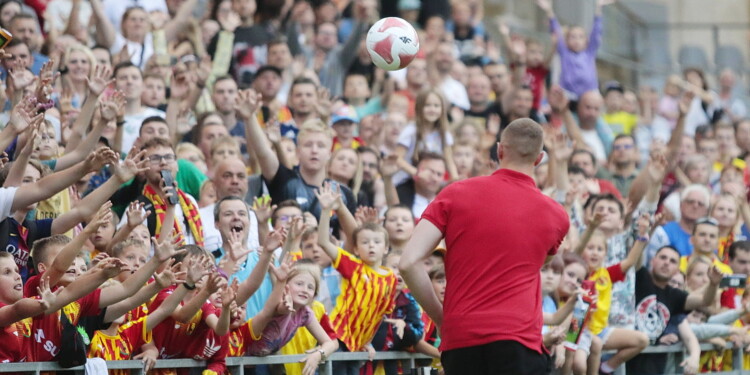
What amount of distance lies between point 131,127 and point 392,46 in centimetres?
309

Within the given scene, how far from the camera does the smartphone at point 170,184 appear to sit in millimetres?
10188

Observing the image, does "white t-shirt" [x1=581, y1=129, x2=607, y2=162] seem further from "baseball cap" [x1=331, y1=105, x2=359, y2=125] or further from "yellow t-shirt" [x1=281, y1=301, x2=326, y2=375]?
"yellow t-shirt" [x1=281, y1=301, x2=326, y2=375]

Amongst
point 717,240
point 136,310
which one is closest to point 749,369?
point 717,240

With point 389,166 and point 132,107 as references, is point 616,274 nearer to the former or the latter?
point 389,166

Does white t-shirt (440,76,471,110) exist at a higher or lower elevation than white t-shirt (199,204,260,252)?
higher

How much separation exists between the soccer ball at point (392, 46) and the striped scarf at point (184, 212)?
5.87 feet

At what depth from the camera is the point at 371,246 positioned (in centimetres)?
1101

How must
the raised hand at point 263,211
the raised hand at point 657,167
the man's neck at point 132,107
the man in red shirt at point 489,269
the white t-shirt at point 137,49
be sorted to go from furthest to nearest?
the white t-shirt at point 137,49
the raised hand at point 657,167
the man's neck at point 132,107
the raised hand at point 263,211
the man in red shirt at point 489,269

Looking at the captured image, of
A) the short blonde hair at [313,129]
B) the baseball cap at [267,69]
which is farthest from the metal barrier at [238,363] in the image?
the baseball cap at [267,69]

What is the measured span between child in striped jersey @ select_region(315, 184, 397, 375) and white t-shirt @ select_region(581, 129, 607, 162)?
23.1 ft

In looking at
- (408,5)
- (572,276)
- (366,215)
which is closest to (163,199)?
(366,215)

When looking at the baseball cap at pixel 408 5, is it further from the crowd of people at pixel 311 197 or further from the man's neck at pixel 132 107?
the man's neck at pixel 132 107

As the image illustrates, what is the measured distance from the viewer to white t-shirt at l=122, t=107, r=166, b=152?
40.1ft

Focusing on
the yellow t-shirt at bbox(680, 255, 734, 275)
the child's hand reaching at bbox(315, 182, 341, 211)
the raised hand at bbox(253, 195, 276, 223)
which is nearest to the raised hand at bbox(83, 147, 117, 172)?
the raised hand at bbox(253, 195, 276, 223)
